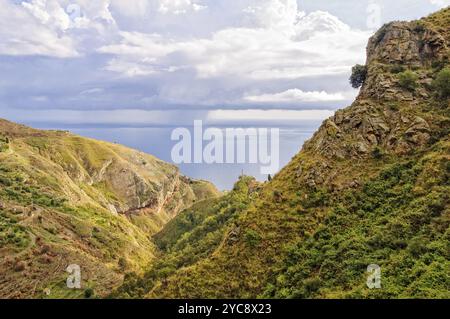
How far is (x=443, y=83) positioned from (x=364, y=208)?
18.9 meters

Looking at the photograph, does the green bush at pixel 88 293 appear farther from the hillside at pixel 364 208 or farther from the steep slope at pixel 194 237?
the hillside at pixel 364 208

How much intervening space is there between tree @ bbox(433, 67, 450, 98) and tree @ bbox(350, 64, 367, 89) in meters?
10.8

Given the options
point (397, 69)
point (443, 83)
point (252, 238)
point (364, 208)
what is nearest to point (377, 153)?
point (364, 208)

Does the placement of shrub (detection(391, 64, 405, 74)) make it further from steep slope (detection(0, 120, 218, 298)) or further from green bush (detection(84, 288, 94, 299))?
steep slope (detection(0, 120, 218, 298))

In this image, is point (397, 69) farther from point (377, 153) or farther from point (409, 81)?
point (377, 153)

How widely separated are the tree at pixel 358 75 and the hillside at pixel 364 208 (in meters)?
2.01

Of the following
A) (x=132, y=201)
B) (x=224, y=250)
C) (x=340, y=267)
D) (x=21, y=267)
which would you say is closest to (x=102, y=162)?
(x=132, y=201)

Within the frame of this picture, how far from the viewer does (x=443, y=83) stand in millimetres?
47812

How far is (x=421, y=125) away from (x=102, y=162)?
166 meters

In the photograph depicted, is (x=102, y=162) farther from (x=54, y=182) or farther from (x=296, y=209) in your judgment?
(x=296, y=209)

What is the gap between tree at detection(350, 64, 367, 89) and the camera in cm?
5772

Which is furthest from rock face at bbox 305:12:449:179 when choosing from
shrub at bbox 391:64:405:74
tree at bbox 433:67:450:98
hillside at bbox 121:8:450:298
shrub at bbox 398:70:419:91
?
tree at bbox 433:67:450:98

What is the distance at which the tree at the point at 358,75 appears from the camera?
57719 mm
